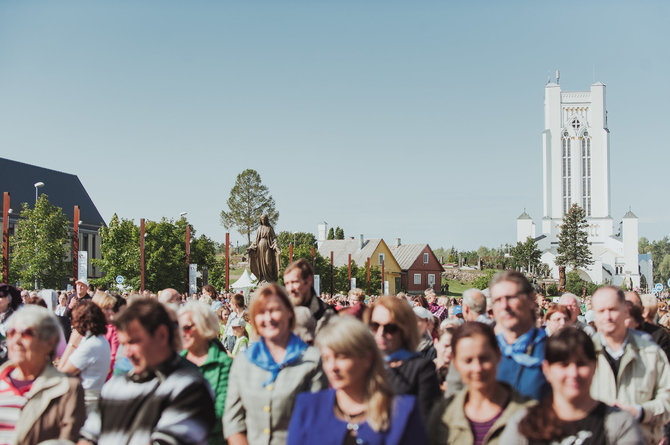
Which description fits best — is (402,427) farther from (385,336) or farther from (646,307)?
(646,307)

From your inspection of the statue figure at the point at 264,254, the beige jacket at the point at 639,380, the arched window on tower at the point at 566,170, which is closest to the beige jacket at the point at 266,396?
the beige jacket at the point at 639,380

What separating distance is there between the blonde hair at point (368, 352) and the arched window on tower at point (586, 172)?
11055cm

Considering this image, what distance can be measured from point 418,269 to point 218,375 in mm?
90557

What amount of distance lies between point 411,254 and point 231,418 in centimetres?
9159

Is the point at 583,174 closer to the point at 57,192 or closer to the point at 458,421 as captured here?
the point at 57,192

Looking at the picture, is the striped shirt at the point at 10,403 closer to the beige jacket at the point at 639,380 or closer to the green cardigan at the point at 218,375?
the green cardigan at the point at 218,375

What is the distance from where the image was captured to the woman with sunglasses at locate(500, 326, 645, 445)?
10.9 ft

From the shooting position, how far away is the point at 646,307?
24.9 ft

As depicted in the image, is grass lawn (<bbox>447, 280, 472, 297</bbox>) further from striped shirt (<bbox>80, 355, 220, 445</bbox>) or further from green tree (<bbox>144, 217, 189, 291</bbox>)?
striped shirt (<bbox>80, 355, 220, 445</bbox>)

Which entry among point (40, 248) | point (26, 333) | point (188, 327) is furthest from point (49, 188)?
point (26, 333)

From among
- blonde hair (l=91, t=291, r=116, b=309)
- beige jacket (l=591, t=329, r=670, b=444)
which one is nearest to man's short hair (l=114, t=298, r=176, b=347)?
beige jacket (l=591, t=329, r=670, b=444)

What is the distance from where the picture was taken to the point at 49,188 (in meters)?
86.4

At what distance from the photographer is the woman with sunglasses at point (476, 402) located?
137 inches

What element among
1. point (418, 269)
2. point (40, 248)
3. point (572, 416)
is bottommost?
point (418, 269)
